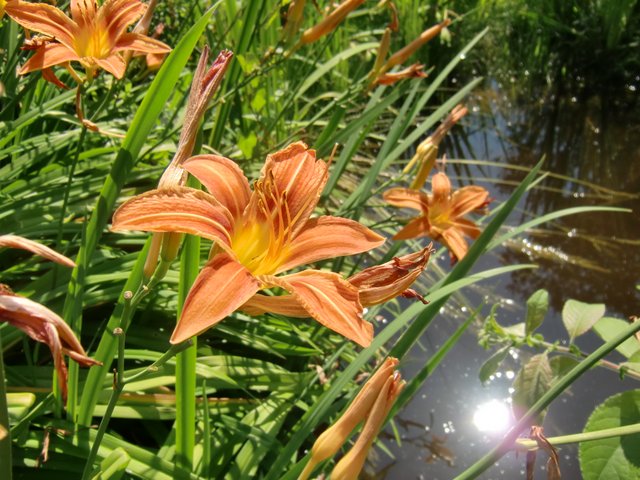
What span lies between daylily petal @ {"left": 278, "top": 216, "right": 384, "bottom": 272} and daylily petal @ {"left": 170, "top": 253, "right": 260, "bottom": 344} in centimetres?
11

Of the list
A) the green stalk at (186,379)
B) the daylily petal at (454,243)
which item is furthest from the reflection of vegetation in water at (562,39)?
the green stalk at (186,379)

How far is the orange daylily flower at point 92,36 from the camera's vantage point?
1023mm

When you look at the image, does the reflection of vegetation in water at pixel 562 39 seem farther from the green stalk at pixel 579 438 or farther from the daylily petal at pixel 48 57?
the green stalk at pixel 579 438

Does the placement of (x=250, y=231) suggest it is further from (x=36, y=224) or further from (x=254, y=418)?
(x=36, y=224)

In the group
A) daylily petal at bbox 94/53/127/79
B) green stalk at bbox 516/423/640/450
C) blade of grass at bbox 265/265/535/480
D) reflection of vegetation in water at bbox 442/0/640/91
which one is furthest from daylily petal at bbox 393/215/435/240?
reflection of vegetation in water at bbox 442/0/640/91

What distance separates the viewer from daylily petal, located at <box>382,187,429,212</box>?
1.40 m

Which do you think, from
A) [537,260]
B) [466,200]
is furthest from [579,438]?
[537,260]

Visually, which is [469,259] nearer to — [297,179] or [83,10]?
[297,179]

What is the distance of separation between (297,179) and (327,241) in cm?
8

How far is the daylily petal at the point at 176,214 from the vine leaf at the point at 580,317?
60 cm

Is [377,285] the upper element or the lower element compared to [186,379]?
upper

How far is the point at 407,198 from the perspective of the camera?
141 cm

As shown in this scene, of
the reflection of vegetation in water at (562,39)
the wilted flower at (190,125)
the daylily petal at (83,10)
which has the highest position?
the reflection of vegetation in water at (562,39)

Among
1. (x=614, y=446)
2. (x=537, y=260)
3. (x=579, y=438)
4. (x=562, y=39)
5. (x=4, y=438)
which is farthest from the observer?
(x=562, y=39)
